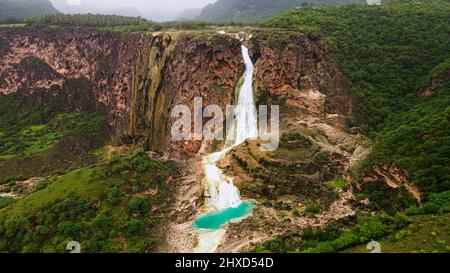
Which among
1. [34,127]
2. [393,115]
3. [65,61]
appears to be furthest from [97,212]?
[65,61]

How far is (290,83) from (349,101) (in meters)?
6.53

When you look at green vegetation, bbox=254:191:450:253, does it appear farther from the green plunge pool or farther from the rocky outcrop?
the rocky outcrop

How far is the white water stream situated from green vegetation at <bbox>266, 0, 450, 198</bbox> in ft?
37.0

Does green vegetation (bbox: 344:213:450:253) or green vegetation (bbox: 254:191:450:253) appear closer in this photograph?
green vegetation (bbox: 344:213:450:253)

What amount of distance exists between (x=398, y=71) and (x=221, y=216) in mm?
27496

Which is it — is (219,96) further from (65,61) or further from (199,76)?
(65,61)

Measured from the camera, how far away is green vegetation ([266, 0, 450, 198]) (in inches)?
1238

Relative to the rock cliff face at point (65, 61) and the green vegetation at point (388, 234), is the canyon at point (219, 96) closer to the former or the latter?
the rock cliff face at point (65, 61)

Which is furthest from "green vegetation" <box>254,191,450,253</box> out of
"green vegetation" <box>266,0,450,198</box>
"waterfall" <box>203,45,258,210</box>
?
"waterfall" <box>203,45,258,210</box>

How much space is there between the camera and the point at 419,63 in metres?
45.1

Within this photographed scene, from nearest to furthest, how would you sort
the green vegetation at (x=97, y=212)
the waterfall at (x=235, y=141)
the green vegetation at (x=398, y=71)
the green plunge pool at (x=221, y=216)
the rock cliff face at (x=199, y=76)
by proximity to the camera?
the green vegetation at (x=97, y=212) → the green plunge pool at (x=221, y=216) → the green vegetation at (x=398, y=71) → the waterfall at (x=235, y=141) → the rock cliff face at (x=199, y=76)

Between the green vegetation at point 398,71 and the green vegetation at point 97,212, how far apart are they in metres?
18.3

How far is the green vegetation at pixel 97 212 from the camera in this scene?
90.8 ft

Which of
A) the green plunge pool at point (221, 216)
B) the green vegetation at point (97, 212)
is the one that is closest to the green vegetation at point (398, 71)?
the green plunge pool at point (221, 216)
